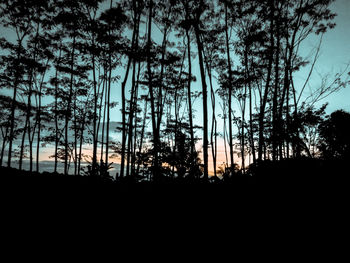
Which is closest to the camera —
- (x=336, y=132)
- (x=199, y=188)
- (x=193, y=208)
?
(x=193, y=208)

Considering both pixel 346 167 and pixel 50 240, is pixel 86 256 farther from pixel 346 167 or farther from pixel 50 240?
pixel 346 167

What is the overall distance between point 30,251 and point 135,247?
4.31ft

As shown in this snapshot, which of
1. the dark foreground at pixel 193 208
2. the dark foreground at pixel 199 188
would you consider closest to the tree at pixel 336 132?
the dark foreground at pixel 199 188

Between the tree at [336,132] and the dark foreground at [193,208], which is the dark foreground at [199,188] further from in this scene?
the tree at [336,132]

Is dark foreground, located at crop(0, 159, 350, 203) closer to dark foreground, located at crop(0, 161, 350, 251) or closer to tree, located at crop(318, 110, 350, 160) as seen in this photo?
dark foreground, located at crop(0, 161, 350, 251)

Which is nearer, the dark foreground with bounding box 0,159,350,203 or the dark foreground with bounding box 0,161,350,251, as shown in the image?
the dark foreground with bounding box 0,161,350,251

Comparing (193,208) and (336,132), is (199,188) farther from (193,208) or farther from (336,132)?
(336,132)

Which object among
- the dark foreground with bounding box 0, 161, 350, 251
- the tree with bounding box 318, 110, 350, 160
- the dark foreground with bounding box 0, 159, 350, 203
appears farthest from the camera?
the tree with bounding box 318, 110, 350, 160

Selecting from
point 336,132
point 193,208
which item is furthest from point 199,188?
point 336,132

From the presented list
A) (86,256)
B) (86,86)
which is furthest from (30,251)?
(86,86)

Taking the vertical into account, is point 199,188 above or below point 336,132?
below

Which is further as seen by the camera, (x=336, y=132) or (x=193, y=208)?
(x=336, y=132)

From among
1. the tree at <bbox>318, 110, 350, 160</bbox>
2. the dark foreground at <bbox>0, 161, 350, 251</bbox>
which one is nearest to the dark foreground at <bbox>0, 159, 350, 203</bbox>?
the dark foreground at <bbox>0, 161, 350, 251</bbox>

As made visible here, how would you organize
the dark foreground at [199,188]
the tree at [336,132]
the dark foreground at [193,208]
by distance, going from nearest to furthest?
the dark foreground at [193,208] < the dark foreground at [199,188] < the tree at [336,132]
